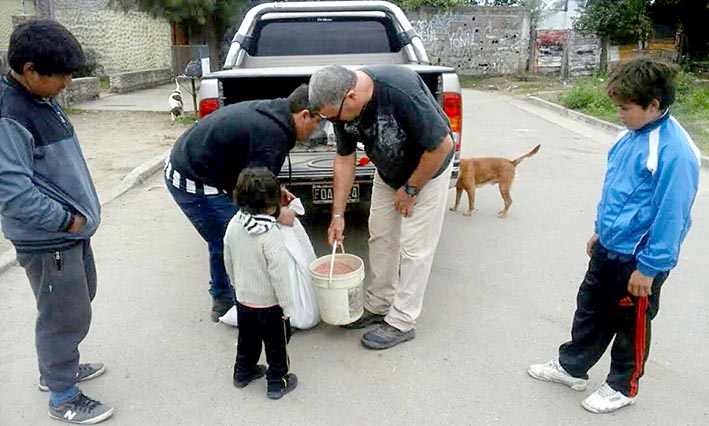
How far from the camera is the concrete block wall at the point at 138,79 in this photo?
19016 millimetres

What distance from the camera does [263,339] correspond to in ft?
9.76

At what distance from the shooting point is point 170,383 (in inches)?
122

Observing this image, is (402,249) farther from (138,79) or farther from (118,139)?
(138,79)

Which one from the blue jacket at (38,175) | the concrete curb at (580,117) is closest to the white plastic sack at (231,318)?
the blue jacket at (38,175)

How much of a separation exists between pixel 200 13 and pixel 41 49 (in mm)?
19012

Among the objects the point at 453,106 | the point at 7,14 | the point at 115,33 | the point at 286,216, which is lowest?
the point at 286,216

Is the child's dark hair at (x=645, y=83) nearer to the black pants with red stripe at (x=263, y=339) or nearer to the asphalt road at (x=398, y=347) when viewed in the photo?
the asphalt road at (x=398, y=347)

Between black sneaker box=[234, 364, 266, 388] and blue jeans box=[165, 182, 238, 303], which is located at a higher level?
blue jeans box=[165, 182, 238, 303]

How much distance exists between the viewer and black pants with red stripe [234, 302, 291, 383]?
291cm

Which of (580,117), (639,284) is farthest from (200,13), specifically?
(639,284)

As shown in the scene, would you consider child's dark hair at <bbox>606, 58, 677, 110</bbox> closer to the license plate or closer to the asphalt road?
the asphalt road

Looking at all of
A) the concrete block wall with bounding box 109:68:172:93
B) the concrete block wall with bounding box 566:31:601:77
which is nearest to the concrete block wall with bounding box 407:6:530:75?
the concrete block wall with bounding box 566:31:601:77

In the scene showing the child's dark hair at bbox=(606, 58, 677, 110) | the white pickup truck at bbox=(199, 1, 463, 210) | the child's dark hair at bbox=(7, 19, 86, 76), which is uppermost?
the white pickup truck at bbox=(199, 1, 463, 210)

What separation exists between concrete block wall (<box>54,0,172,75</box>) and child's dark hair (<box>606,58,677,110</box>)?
24545 mm
